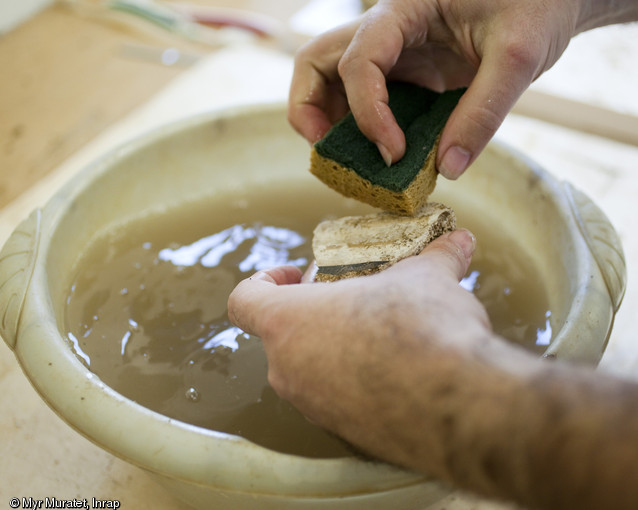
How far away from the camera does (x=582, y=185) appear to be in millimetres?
1180

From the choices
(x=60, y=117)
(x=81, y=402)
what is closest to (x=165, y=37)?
(x=60, y=117)

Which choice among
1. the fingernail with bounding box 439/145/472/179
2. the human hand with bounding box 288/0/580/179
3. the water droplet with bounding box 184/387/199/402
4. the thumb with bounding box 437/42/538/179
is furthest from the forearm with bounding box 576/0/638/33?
the water droplet with bounding box 184/387/199/402

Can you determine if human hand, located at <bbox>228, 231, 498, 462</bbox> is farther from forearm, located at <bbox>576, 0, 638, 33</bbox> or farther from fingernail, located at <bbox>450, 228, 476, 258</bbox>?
forearm, located at <bbox>576, 0, 638, 33</bbox>

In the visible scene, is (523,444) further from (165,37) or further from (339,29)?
(165,37)

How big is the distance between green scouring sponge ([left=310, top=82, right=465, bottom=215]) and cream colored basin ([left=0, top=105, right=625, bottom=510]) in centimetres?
20

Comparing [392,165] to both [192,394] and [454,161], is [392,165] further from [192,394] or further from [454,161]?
Result: [192,394]

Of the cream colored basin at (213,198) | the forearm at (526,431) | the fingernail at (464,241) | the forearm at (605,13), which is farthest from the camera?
the forearm at (605,13)

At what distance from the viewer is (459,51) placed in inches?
34.3

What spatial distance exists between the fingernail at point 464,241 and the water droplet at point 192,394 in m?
0.38

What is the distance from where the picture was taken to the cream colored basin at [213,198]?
551mm

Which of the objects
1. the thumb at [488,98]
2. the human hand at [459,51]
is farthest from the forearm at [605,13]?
the thumb at [488,98]

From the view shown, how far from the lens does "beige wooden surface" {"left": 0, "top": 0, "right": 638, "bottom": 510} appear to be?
78 centimetres

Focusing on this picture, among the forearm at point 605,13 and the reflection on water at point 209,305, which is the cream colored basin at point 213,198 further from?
the forearm at point 605,13

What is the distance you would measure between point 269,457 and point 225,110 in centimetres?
68
